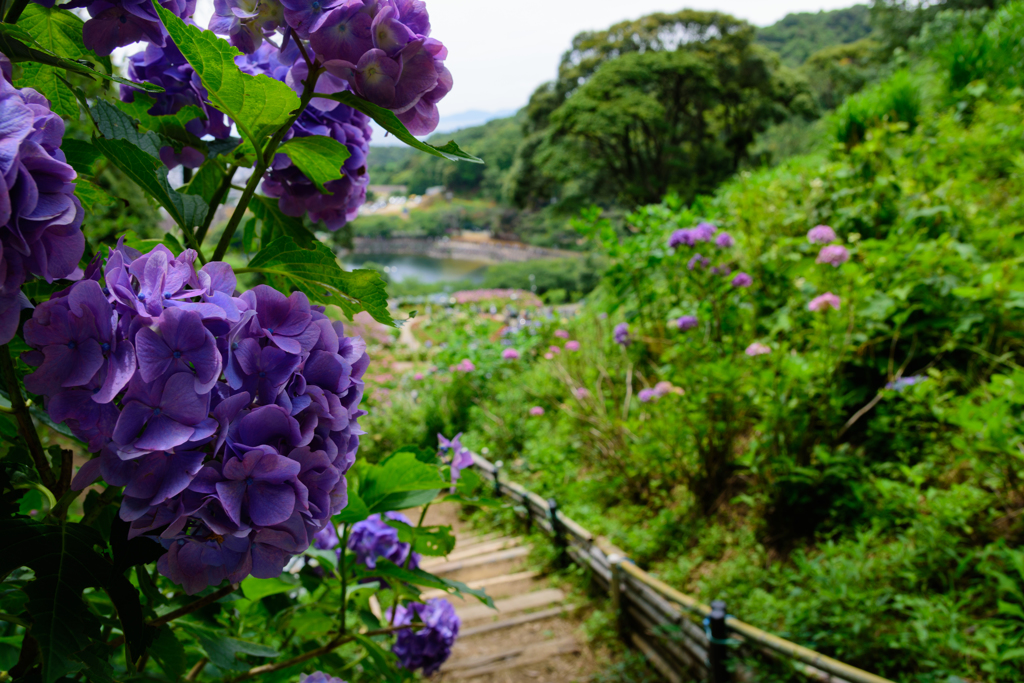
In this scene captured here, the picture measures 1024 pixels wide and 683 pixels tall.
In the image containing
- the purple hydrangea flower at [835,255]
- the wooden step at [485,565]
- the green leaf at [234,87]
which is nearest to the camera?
the green leaf at [234,87]

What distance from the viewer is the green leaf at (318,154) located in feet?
1.77

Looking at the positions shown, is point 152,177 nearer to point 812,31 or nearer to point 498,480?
point 498,480

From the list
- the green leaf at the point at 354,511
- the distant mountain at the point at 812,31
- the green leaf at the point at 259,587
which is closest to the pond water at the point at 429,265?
the distant mountain at the point at 812,31

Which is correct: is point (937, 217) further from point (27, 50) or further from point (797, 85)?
point (797, 85)

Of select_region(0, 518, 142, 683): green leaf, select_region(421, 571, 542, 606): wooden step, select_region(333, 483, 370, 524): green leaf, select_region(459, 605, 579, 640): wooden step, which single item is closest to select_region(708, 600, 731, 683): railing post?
select_region(459, 605, 579, 640): wooden step

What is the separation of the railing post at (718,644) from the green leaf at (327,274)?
7.14ft

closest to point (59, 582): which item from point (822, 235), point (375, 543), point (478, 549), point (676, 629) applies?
point (375, 543)

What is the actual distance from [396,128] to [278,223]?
0.25m

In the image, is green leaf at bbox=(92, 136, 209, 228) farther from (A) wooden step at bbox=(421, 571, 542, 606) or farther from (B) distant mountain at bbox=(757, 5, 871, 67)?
(B) distant mountain at bbox=(757, 5, 871, 67)

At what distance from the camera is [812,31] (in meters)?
34.3

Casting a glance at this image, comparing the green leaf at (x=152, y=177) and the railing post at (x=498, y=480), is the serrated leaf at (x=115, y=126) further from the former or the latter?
the railing post at (x=498, y=480)

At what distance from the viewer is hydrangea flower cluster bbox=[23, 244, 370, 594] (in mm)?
364

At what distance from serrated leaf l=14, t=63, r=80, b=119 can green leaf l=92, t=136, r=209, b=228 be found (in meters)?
0.09

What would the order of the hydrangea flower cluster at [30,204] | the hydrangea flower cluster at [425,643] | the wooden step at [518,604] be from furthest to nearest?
the wooden step at [518,604] < the hydrangea flower cluster at [425,643] < the hydrangea flower cluster at [30,204]
